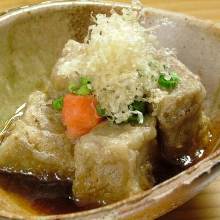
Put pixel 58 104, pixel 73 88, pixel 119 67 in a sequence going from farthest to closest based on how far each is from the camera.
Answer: pixel 58 104 < pixel 73 88 < pixel 119 67

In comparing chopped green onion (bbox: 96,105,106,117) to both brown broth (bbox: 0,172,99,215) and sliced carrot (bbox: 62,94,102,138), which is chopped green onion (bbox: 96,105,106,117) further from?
brown broth (bbox: 0,172,99,215)

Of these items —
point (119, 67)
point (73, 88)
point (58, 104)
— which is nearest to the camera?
point (119, 67)

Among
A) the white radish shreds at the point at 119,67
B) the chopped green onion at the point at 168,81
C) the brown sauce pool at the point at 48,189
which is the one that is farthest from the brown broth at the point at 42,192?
the chopped green onion at the point at 168,81

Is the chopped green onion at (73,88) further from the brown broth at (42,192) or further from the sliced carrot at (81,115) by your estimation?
the brown broth at (42,192)

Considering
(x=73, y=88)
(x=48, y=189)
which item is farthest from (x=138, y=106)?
(x=48, y=189)

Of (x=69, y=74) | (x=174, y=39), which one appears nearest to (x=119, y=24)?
(x=69, y=74)

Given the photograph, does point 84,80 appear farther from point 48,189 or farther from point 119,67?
point 48,189

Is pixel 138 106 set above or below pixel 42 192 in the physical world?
above
